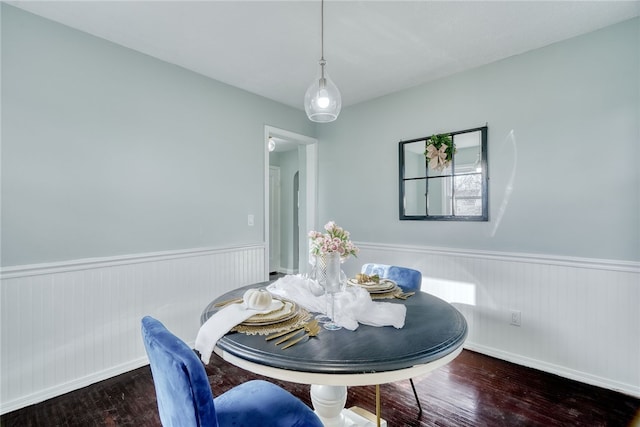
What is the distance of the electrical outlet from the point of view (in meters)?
2.55

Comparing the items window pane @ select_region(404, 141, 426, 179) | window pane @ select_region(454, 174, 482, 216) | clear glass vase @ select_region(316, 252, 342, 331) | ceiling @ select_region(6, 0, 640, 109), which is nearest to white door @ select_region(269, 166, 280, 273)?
ceiling @ select_region(6, 0, 640, 109)

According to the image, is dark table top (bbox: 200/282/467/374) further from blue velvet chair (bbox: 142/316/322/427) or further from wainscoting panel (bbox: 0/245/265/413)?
wainscoting panel (bbox: 0/245/265/413)

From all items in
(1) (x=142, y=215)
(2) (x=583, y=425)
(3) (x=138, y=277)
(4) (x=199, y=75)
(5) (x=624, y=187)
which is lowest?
(2) (x=583, y=425)

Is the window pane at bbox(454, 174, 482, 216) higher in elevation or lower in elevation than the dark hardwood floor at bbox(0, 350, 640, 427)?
higher

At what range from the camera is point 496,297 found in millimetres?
2672

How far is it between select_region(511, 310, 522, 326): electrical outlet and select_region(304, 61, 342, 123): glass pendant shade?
219 centimetres

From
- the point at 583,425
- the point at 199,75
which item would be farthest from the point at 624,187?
the point at 199,75

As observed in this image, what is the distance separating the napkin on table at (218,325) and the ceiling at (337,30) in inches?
71.1

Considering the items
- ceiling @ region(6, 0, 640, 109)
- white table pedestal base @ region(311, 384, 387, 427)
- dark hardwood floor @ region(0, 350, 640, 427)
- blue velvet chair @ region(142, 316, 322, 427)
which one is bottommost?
dark hardwood floor @ region(0, 350, 640, 427)

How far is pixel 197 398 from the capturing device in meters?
0.83

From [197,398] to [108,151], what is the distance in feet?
7.27

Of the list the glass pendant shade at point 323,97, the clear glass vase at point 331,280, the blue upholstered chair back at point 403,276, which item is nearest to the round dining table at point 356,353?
the clear glass vase at point 331,280

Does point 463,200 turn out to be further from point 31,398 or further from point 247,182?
point 31,398

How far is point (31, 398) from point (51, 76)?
2.11 m
